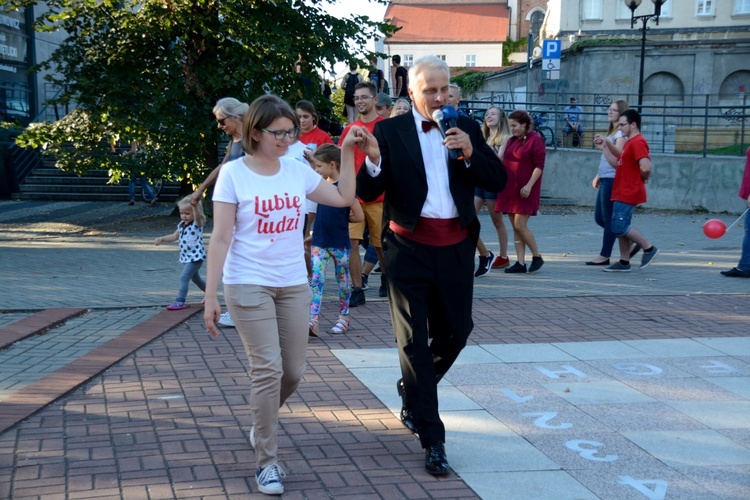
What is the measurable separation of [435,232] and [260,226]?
89cm

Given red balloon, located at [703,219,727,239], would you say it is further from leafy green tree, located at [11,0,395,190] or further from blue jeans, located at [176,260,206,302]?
leafy green tree, located at [11,0,395,190]

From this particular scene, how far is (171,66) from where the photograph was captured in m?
14.0

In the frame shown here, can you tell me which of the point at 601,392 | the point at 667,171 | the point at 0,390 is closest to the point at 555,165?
the point at 667,171

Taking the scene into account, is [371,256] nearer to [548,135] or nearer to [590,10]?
[548,135]

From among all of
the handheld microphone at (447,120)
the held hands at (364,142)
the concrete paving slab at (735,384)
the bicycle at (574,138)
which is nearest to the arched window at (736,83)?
the bicycle at (574,138)

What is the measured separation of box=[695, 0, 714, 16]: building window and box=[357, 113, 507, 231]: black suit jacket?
4746 cm

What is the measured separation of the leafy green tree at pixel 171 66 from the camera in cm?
1366

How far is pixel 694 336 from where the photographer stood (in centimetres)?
722

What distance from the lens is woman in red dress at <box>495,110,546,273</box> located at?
32.2 feet

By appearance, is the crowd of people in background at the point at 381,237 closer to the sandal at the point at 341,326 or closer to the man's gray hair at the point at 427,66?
the man's gray hair at the point at 427,66

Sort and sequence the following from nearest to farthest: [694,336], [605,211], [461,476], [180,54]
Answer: [461,476], [694,336], [605,211], [180,54]

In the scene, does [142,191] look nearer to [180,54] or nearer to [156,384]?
[180,54]

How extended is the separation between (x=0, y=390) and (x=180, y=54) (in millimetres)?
9668

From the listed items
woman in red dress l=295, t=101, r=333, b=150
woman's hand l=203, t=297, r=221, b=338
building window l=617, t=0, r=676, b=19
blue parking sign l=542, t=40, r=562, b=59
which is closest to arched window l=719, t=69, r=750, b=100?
building window l=617, t=0, r=676, b=19
